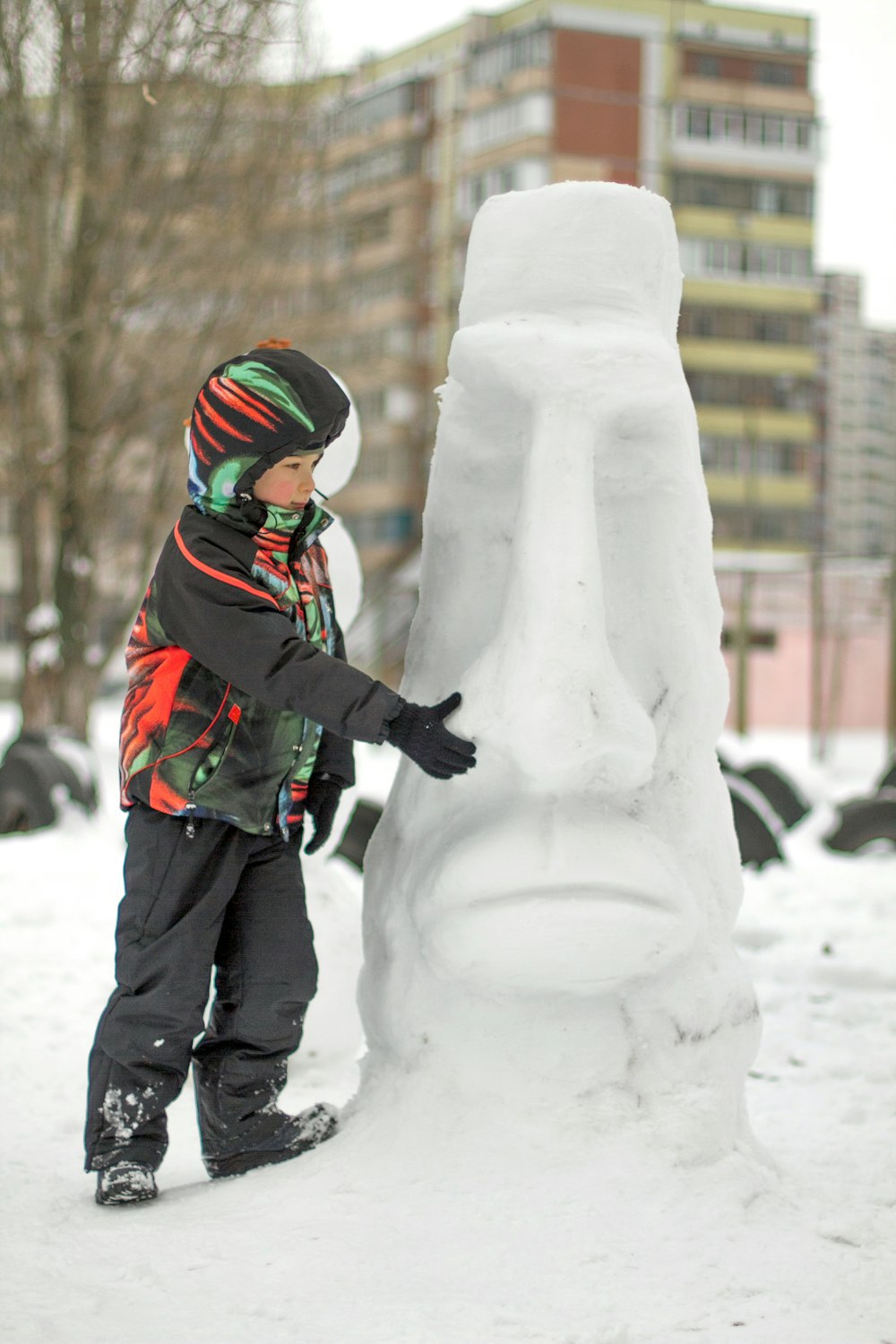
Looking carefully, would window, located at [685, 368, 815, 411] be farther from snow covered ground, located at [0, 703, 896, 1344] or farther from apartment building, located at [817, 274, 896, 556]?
snow covered ground, located at [0, 703, 896, 1344]

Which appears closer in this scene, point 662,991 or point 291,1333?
point 291,1333

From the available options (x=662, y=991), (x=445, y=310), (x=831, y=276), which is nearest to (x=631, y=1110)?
(x=662, y=991)

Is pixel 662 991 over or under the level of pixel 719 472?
under

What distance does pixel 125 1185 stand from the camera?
2.18 metres

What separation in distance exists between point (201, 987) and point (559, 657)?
79 centimetres

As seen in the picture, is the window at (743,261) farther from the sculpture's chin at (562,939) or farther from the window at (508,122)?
the sculpture's chin at (562,939)

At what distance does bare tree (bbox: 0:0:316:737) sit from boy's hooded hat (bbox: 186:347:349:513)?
7139 mm

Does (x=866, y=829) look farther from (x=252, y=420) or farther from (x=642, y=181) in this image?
(x=642, y=181)

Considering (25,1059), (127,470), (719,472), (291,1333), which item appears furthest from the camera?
(719,472)

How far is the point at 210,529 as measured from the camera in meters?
2.20

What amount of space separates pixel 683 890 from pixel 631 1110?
13.6 inches

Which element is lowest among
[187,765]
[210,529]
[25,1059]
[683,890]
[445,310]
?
[25,1059]

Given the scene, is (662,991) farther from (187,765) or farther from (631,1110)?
(187,765)

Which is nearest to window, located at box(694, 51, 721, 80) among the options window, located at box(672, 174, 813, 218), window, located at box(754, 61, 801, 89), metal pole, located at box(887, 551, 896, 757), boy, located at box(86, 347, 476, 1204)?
window, located at box(754, 61, 801, 89)
